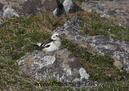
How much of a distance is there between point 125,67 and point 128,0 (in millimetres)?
12287

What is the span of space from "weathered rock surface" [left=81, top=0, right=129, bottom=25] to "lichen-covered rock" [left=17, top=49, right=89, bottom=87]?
31.3 ft

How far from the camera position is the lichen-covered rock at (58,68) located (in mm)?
7758

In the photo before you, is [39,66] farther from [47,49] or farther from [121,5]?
[121,5]

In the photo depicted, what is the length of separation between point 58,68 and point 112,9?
11477 millimetres

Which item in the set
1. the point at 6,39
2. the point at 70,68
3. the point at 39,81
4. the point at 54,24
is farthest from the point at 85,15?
the point at 39,81

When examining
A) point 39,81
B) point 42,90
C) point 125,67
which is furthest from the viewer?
point 125,67

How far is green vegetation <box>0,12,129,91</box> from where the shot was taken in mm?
6861

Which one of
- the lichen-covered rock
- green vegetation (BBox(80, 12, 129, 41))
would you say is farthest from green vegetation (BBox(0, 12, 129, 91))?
the lichen-covered rock

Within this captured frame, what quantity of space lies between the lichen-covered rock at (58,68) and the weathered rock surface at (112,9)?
955 centimetres

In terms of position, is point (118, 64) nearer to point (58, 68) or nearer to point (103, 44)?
point (103, 44)

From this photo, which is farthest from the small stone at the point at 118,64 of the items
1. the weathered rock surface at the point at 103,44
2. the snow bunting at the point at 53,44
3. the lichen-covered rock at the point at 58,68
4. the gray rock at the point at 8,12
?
the gray rock at the point at 8,12

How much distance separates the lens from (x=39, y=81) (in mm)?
7414

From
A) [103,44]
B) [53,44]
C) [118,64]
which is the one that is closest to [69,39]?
[103,44]

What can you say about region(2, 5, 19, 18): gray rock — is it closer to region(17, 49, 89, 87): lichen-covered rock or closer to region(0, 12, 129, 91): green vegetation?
region(0, 12, 129, 91): green vegetation
